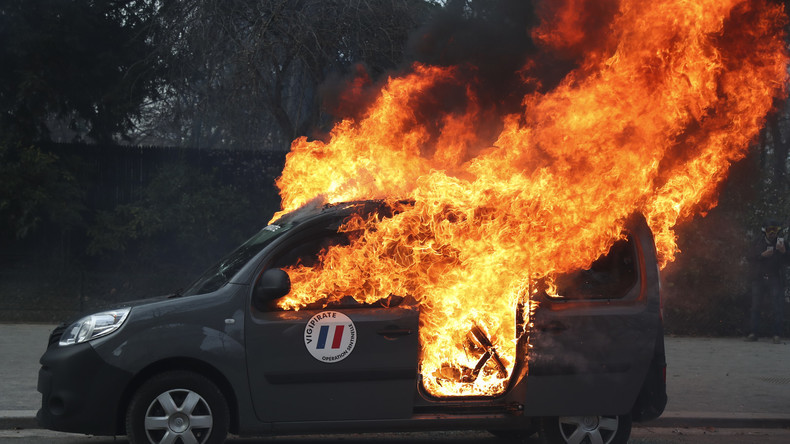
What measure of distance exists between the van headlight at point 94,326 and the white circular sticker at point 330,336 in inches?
48.8

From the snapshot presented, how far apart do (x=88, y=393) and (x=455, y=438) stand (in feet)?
10.5

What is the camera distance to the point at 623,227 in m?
6.41

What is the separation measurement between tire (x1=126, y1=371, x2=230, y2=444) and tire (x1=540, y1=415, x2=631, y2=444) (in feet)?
7.63

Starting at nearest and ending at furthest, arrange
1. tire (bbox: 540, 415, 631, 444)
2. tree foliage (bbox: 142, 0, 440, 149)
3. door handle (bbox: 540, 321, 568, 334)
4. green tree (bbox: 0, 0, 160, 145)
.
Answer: door handle (bbox: 540, 321, 568, 334)
tire (bbox: 540, 415, 631, 444)
tree foliage (bbox: 142, 0, 440, 149)
green tree (bbox: 0, 0, 160, 145)

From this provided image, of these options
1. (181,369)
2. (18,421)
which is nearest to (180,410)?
(181,369)

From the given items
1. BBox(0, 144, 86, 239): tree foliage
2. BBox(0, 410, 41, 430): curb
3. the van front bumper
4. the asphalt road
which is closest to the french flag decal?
the van front bumper

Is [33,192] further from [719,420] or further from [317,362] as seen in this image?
[719,420]

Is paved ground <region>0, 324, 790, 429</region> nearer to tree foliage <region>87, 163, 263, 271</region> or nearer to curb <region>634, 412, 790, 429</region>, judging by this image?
curb <region>634, 412, 790, 429</region>

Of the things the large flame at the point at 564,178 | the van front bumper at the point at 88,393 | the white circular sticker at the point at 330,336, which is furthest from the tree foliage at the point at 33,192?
the white circular sticker at the point at 330,336

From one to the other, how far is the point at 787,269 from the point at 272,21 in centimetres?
900

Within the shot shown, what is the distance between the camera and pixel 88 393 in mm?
5816

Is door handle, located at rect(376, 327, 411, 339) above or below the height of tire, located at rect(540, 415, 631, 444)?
above

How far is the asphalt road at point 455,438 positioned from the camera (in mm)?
7098

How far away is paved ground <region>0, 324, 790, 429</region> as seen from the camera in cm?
809
